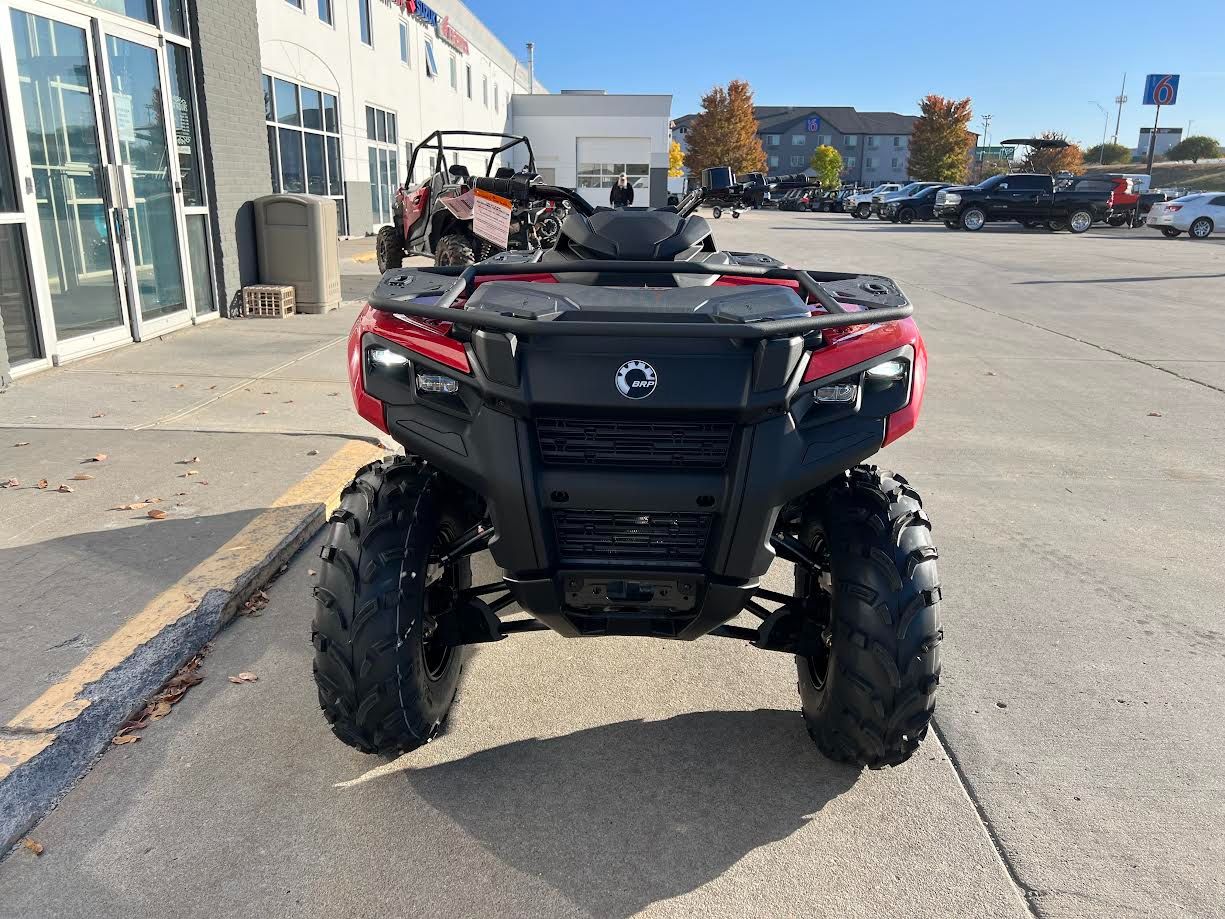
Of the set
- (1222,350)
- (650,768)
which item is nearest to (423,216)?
(1222,350)

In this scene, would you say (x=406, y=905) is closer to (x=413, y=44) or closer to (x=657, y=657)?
(x=657, y=657)

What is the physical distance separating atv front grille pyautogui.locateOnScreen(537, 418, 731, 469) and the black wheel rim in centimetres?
55

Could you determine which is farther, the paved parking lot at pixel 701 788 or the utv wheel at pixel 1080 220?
the utv wheel at pixel 1080 220

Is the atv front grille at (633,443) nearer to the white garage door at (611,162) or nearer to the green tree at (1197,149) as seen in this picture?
the white garage door at (611,162)

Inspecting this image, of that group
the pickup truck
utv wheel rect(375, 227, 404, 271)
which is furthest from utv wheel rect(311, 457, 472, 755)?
the pickup truck

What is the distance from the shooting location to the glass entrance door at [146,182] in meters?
7.70

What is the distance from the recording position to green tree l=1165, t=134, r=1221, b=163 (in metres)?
86.1

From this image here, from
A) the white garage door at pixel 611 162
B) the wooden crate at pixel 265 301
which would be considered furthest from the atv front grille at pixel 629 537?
the white garage door at pixel 611 162

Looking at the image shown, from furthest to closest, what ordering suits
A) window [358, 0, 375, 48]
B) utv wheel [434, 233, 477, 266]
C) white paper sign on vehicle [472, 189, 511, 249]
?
window [358, 0, 375, 48]
utv wheel [434, 233, 477, 266]
white paper sign on vehicle [472, 189, 511, 249]

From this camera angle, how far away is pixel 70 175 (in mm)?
7129

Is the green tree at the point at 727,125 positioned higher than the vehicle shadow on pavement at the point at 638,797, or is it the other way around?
the green tree at the point at 727,125

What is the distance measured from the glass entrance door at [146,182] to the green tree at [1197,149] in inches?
3874

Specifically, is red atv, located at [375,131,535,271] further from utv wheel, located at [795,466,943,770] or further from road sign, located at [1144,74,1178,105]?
road sign, located at [1144,74,1178,105]

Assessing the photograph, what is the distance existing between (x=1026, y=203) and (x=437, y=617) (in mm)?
33550
